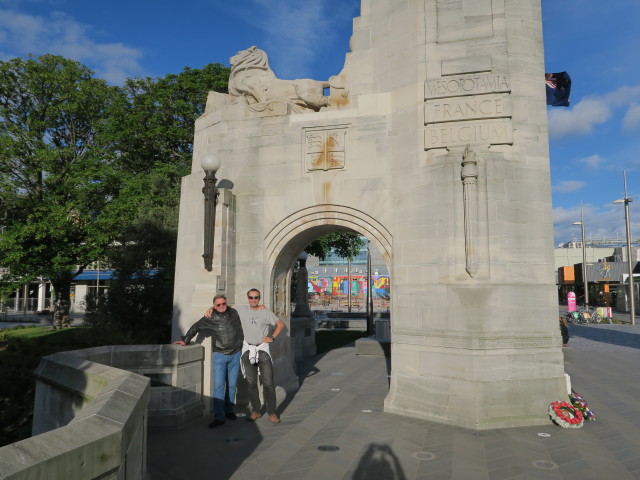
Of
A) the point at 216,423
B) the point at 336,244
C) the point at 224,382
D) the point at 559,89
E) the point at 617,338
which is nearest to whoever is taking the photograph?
the point at 216,423

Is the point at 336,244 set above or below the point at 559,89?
below

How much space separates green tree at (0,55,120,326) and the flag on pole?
57.1 feet

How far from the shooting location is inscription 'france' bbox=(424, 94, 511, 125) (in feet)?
24.2

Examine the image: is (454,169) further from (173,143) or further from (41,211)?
(41,211)

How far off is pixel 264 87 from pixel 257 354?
17.0ft

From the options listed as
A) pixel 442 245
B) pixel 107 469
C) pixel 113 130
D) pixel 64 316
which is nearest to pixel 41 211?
pixel 113 130

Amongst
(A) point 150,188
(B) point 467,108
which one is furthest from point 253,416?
(A) point 150,188

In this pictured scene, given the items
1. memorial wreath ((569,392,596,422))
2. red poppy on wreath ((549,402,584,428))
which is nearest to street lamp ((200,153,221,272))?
red poppy on wreath ((549,402,584,428))

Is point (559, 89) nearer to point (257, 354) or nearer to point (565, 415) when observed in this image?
point (565, 415)

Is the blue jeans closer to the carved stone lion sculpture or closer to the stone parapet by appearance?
the stone parapet

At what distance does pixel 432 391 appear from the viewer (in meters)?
7.25

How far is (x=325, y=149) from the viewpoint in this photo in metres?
8.45

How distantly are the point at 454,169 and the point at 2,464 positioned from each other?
6796 millimetres

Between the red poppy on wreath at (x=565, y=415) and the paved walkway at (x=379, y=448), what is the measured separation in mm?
118
